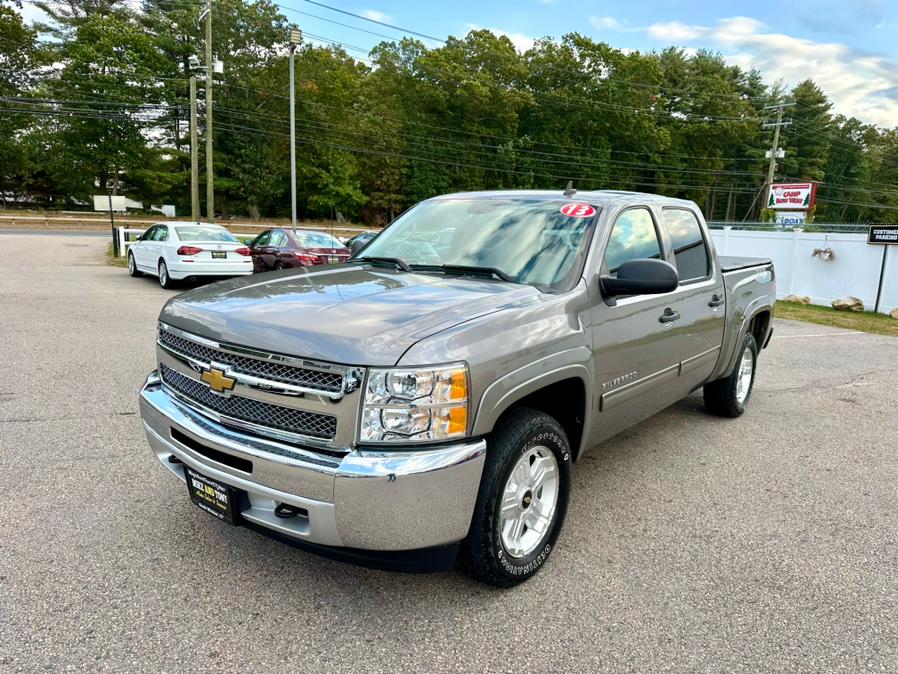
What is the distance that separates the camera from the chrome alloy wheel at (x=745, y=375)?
5.54 metres

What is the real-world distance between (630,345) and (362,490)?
192cm

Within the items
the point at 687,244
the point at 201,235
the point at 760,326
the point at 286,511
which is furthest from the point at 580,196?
the point at 201,235

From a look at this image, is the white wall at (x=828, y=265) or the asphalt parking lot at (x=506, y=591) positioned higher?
the white wall at (x=828, y=265)

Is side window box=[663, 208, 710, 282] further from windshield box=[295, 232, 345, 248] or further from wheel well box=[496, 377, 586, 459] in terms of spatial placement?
windshield box=[295, 232, 345, 248]

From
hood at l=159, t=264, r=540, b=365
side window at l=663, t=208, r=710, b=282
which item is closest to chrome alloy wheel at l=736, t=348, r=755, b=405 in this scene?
side window at l=663, t=208, r=710, b=282

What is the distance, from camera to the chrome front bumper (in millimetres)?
2229

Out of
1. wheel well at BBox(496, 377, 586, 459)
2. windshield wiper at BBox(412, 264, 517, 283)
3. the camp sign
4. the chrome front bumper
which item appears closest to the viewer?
the chrome front bumper

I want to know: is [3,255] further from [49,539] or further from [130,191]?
[130,191]

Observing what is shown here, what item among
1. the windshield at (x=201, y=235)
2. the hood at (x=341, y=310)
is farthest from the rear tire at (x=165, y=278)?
the hood at (x=341, y=310)

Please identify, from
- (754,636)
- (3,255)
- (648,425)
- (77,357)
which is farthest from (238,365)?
(3,255)

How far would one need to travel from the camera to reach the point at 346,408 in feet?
7.46

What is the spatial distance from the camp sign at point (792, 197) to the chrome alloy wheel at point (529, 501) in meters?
28.5

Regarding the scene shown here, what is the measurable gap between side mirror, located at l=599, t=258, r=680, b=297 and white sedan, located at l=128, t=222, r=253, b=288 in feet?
38.7

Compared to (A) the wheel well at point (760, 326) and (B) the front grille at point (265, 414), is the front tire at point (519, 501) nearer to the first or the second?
(B) the front grille at point (265, 414)
